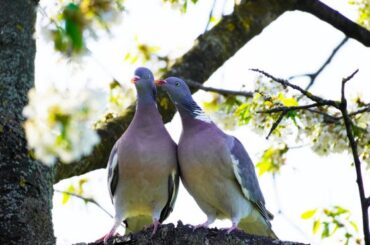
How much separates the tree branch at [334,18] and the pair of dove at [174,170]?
4.96 feet

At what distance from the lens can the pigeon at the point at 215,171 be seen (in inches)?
172

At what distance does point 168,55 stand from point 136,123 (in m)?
1.03

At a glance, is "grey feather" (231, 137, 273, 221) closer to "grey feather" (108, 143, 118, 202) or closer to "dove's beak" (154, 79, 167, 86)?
"dove's beak" (154, 79, 167, 86)

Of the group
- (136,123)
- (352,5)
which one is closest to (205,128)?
(136,123)

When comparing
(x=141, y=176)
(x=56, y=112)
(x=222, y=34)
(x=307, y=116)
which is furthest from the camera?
(x=222, y=34)

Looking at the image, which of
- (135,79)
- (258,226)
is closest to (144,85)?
(135,79)

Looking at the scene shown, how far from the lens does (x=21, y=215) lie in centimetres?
312

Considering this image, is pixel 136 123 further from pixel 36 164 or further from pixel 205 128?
pixel 36 164

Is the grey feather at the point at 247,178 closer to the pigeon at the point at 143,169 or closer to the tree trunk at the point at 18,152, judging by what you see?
the pigeon at the point at 143,169

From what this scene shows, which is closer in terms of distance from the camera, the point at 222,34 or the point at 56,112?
the point at 56,112

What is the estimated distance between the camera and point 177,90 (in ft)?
15.6

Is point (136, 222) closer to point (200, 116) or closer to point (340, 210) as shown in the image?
point (200, 116)

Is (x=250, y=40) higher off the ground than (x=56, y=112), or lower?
higher

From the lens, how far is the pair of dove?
436cm
